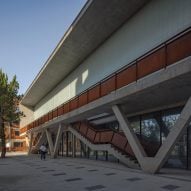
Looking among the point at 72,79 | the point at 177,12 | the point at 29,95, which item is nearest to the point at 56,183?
the point at 177,12

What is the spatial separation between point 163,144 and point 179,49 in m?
4.11

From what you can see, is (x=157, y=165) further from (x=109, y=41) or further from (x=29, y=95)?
(x=29, y=95)

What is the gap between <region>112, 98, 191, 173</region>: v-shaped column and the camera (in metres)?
12.5

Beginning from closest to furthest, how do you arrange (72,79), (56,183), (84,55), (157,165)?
(56,183) < (157,165) < (84,55) < (72,79)

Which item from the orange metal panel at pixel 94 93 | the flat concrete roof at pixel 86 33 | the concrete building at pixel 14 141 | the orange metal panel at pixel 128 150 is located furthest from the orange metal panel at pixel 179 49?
the concrete building at pixel 14 141

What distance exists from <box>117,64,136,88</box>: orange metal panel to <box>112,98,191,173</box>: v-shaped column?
155cm

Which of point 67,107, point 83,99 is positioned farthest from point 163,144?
point 67,107

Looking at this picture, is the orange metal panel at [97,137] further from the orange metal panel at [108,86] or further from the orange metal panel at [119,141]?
the orange metal panel at [108,86]

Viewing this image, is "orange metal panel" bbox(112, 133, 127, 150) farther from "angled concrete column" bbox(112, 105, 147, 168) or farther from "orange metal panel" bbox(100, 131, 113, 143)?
"angled concrete column" bbox(112, 105, 147, 168)

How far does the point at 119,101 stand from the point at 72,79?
16742mm

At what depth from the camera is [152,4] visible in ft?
59.7

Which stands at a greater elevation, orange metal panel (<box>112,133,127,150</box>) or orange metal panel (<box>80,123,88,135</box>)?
orange metal panel (<box>80,123,88,135</box>)

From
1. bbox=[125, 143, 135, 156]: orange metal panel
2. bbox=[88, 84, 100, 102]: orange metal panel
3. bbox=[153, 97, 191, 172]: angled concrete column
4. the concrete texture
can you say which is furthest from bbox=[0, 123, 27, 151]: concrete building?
bbox=[153, 97, 191, 172]: angled concrete column

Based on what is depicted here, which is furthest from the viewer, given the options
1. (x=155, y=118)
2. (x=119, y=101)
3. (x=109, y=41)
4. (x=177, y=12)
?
(x=109, y=41)
